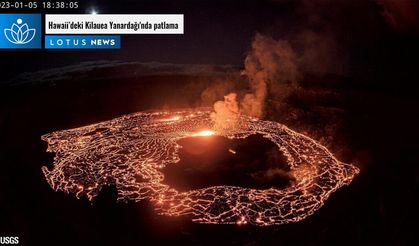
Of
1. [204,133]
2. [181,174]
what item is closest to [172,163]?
[181,174]

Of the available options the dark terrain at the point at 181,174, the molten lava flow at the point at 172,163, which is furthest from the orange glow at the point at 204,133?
the dark terrain at the point at 181,174

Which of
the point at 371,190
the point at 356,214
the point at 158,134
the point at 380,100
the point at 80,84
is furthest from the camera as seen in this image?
the point at 80,84

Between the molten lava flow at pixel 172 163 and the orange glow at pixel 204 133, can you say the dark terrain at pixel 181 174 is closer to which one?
the molten lava flow at pixel 172 163

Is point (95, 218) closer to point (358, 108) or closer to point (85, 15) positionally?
point (85, 15)

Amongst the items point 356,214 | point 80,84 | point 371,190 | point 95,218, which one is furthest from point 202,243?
point 80,84

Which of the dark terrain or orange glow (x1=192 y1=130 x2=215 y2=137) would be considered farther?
orange glow (x1=192 y1=130 x2=215 y2=137)

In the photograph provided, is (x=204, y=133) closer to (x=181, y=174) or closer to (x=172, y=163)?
(x=172, y=163)

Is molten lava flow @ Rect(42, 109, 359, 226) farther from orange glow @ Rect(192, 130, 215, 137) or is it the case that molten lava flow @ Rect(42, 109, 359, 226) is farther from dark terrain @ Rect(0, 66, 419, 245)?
dark terrain @ Rect(0, 66, 419, 245)

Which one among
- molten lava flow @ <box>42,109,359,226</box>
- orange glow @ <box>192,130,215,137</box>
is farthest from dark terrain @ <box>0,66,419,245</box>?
orange glow @ <box>192,130,215,137</box>
